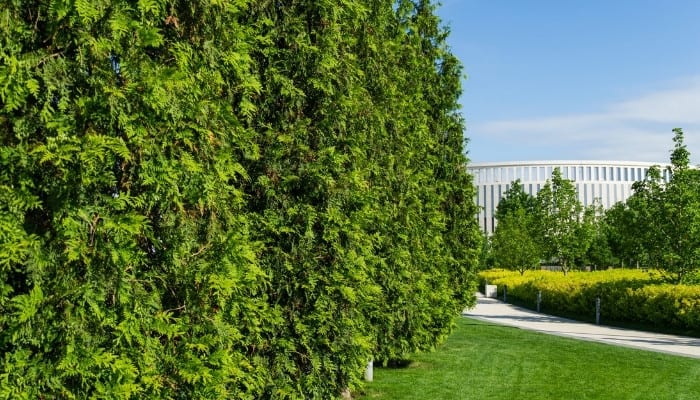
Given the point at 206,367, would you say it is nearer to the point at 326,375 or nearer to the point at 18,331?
the point at 18,331

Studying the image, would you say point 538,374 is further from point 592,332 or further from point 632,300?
point 632,300

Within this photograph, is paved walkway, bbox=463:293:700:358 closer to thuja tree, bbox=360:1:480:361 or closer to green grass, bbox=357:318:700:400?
green grass, bbox=357:318:700:400

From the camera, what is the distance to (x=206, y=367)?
4086mm

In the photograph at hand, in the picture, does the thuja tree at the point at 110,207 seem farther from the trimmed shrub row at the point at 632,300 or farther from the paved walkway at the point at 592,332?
the trimmed shrub row at the point at 632,300

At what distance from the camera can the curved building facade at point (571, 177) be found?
106 metres

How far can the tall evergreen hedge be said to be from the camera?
11.0 ft

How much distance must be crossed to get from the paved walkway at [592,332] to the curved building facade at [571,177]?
80.3 m

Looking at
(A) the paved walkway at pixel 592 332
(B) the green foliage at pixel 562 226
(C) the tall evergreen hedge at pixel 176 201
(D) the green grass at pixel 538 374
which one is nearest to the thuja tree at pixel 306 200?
(C) the tall evergreen hedge at pixel 176 201

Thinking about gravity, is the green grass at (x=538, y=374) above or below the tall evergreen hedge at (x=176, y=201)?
below

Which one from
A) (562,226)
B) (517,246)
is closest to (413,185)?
(562,226)

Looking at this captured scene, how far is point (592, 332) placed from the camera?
19203mm

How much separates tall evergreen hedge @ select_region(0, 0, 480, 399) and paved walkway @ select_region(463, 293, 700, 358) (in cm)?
1181

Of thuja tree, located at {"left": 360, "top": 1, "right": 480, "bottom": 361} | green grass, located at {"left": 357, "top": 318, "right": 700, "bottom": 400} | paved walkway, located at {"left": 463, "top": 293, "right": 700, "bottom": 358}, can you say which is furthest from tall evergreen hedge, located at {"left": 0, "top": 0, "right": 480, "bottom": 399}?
paved walkway, located at {"left": 463, "top": 293, "right": 700, "bottom": 358}

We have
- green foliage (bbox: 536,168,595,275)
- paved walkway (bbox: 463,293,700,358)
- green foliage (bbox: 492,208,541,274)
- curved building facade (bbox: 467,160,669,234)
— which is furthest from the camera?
curved building facade (bbox: 467,160,669,234)
